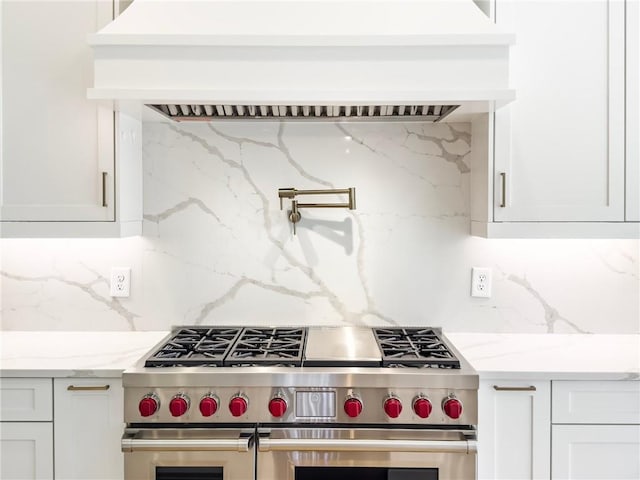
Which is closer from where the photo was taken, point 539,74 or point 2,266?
point 539,74

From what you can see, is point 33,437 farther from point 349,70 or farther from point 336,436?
point 349,70

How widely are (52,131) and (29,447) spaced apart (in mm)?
1080

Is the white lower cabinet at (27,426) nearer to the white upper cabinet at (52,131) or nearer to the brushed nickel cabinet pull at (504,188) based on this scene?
the white upper cabinet at (52,131)

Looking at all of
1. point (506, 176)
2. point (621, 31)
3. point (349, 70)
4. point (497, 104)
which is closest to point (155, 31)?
point (349, 70)

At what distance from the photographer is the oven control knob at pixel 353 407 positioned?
1636 millimetres

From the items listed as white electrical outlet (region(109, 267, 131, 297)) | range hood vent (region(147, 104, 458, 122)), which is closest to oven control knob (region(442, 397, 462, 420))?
range hood vent (region(147, 104, 458, 122))

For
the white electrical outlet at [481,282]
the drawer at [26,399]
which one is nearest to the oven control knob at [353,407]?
the white electrical outlet at [481,282]

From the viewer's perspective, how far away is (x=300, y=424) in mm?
1677

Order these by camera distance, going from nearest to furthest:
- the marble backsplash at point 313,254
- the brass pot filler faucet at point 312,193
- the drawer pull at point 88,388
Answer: the drawer pull at point 88,388 → the brass pot filler faucet at point 312,193 → the marble backsplash at point 313,254

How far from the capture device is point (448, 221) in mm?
2252

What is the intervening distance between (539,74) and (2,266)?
225 centimetres

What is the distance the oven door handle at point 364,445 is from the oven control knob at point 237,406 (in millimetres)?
109

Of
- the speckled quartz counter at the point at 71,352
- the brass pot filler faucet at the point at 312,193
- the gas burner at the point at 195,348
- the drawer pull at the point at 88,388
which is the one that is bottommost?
the drawer pull at the point at 88,388

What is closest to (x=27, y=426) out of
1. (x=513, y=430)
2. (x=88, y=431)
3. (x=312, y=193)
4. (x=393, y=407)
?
(x=88, y=431)
